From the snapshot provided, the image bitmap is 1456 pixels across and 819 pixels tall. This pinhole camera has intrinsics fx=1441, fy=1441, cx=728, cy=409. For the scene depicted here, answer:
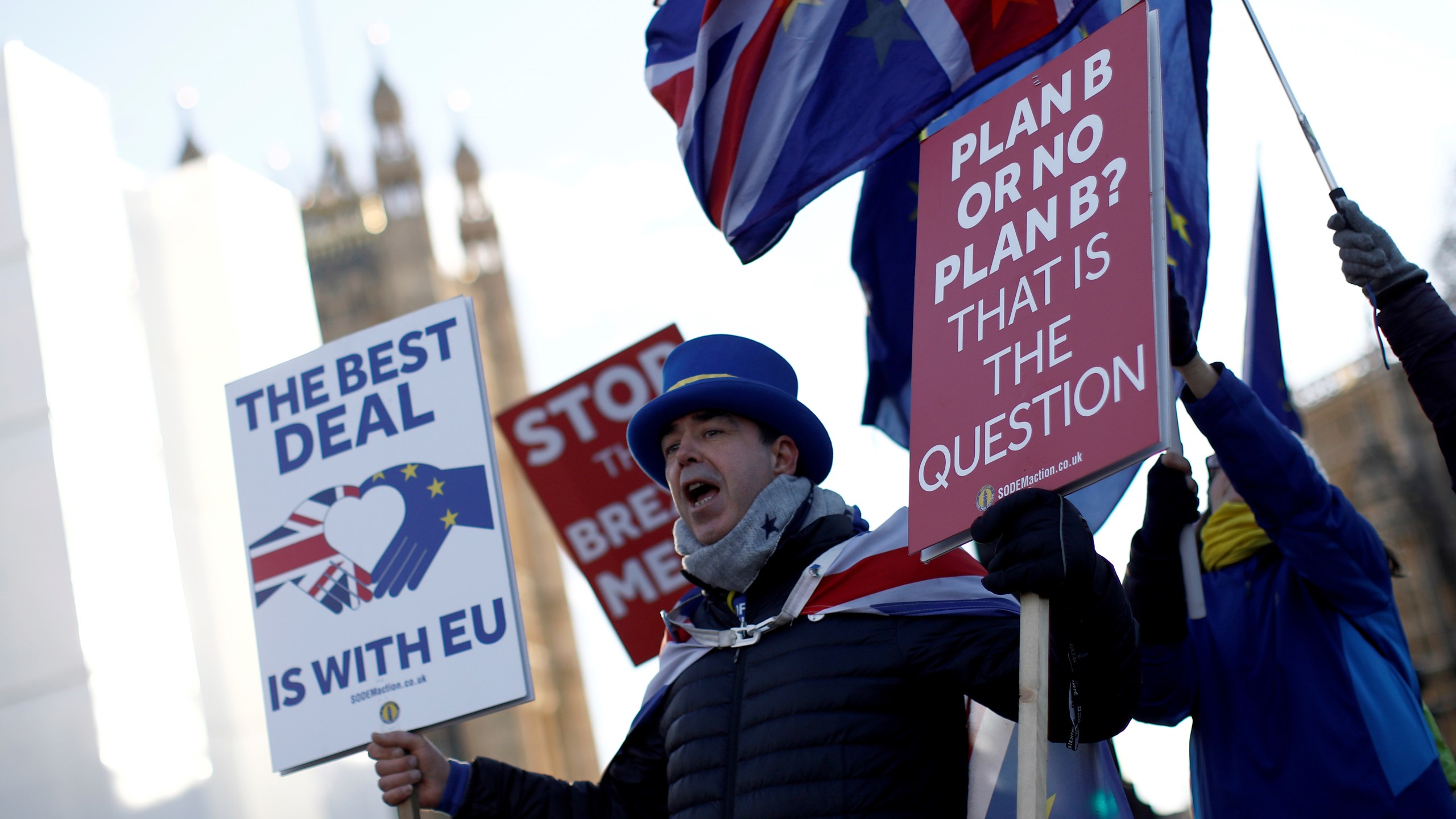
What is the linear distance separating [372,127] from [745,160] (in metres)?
61.3

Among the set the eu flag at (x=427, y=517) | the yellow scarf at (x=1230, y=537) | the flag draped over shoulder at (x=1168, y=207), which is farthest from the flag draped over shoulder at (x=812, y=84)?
the yellow scarf at (x=1230, y=537)

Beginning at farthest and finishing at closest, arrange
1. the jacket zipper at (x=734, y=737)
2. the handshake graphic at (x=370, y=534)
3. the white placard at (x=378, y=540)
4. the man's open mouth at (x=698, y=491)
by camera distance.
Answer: the handshake graphic at (x=370, y=534) < the white placard at (x=378, y=540) < the man's open mouth at (x=698, y=491) < the jacket zipper at (x=734, y=737)

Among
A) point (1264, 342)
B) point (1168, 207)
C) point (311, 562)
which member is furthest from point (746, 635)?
point (1264, 342)

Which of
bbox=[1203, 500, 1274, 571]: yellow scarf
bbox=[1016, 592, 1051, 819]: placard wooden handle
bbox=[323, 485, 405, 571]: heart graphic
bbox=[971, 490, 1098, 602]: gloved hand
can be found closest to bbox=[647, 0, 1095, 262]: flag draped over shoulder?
bbox=[323, 485, 405, 571]: heart graphic

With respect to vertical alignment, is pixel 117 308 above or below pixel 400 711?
Answer: above

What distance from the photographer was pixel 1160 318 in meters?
2.00

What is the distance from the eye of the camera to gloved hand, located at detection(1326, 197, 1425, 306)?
2648 mm

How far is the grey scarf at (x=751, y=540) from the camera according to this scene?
2.62m

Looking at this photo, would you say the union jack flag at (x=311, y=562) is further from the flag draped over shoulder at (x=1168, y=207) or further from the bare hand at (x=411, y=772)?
the flag draped over shoulder at (x=1168, y=207)

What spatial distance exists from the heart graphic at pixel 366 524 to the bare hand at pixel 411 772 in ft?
1.42

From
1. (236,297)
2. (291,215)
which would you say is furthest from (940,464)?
(291,215)

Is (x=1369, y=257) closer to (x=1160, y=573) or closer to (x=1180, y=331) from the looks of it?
(x=1180, y=331)

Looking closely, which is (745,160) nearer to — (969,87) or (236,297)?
(969,87)

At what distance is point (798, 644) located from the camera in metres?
2.51
